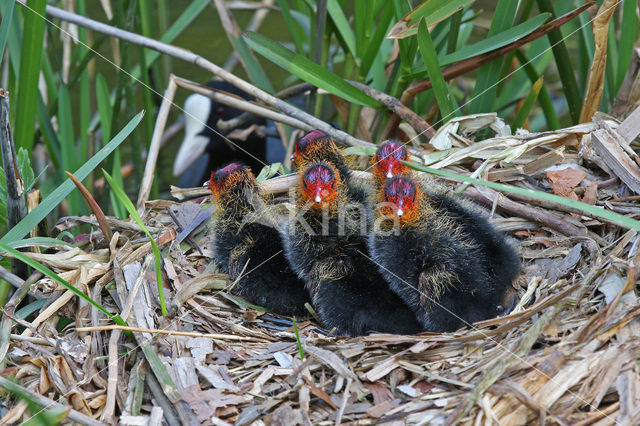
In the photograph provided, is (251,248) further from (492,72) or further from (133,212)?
(492,72)

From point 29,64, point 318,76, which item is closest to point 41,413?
point 29,64

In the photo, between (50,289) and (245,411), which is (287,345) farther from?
(50,289)

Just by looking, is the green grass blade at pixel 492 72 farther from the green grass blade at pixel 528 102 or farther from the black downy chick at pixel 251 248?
the black downy chick at pixel 251 248

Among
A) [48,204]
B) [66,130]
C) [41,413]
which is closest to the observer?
[41,413]

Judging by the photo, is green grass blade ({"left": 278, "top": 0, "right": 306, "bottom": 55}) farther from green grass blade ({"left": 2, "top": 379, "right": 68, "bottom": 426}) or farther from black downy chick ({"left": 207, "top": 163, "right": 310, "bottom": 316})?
green grass blade ({"left": 2, "top": 379, "right": 68, "bottom": 426})

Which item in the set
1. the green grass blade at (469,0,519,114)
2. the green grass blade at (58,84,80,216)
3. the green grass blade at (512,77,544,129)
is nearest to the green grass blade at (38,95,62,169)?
the green grass blade at (58,84,80,216)

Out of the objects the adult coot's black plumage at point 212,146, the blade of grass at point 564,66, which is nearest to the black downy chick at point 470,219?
the blade of grass at point 564,66

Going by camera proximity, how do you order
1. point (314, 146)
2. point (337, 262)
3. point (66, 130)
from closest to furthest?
point (337, 262) < point (314, 146) < point (66, 130)
